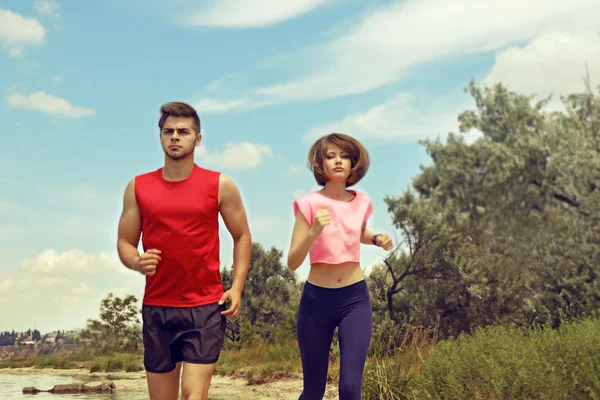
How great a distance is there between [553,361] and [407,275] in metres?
10.0

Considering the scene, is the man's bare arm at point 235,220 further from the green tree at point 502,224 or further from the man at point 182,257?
the green tree at point 502,224

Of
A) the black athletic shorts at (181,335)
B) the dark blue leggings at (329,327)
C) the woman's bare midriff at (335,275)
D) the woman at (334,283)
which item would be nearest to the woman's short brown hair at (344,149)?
the woman at (334,283)

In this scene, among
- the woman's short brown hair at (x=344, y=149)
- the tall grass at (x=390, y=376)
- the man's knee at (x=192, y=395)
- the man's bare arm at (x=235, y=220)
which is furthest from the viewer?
the tall grass at (x=390, y=376)

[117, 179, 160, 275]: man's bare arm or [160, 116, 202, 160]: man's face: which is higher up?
[160, 116, 202, 160]: man's face

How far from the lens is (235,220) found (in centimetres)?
479

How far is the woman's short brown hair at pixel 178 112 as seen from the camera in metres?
4.82

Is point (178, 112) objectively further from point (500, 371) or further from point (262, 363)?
point (262, 363)

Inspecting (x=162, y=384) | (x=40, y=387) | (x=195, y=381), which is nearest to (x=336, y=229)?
(x=195, y=381)

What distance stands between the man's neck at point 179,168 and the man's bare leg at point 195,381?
50.5 inches

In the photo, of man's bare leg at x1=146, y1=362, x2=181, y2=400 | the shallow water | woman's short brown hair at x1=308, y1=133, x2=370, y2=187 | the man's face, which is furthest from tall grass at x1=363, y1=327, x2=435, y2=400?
the shallow water

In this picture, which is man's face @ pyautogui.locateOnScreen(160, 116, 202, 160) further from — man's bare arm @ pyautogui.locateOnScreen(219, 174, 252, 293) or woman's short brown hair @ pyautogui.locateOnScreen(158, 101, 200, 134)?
man's bare arm @ pyautogui.locateOnScreen(219, 174, 252, 293)

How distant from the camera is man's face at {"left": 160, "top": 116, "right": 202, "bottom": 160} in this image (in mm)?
4789

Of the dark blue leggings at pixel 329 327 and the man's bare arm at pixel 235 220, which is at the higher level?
the man's bare arm at pixel 235 220

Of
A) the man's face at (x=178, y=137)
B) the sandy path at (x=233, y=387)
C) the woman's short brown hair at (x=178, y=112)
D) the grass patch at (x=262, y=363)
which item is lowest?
the sandy path at (x=233, y=387)
